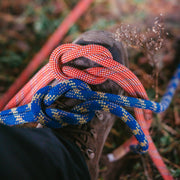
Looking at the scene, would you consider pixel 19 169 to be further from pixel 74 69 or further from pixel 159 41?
pixel 159 41

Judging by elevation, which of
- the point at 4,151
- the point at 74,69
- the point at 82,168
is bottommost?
the point at 82,168

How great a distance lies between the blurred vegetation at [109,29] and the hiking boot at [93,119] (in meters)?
0.28

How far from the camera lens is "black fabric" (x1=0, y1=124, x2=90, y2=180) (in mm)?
418

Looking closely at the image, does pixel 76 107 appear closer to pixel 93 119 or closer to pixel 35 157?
pixel 93 119

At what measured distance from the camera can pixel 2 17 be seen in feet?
5.78

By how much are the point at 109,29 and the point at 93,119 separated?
0.54 m

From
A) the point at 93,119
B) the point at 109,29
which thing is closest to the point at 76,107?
the point at 93,119

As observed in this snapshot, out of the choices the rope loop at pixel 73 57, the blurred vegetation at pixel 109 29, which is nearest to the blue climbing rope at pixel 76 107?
the rope loop at pixel 73 57

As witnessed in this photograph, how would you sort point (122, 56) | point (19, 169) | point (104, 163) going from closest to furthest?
point (19, 169) → point (122, 56) → point (104, 163)

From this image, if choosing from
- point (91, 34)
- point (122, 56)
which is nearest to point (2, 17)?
point (91, 34)

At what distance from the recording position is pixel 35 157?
0.46m

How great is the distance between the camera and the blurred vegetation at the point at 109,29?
951 mm

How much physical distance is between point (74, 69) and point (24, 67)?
94 cm

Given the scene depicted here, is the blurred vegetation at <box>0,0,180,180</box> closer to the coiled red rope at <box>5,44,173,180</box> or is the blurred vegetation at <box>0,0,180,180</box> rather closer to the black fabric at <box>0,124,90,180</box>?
the coiled red rope at <box>5,44,173,180</box>
